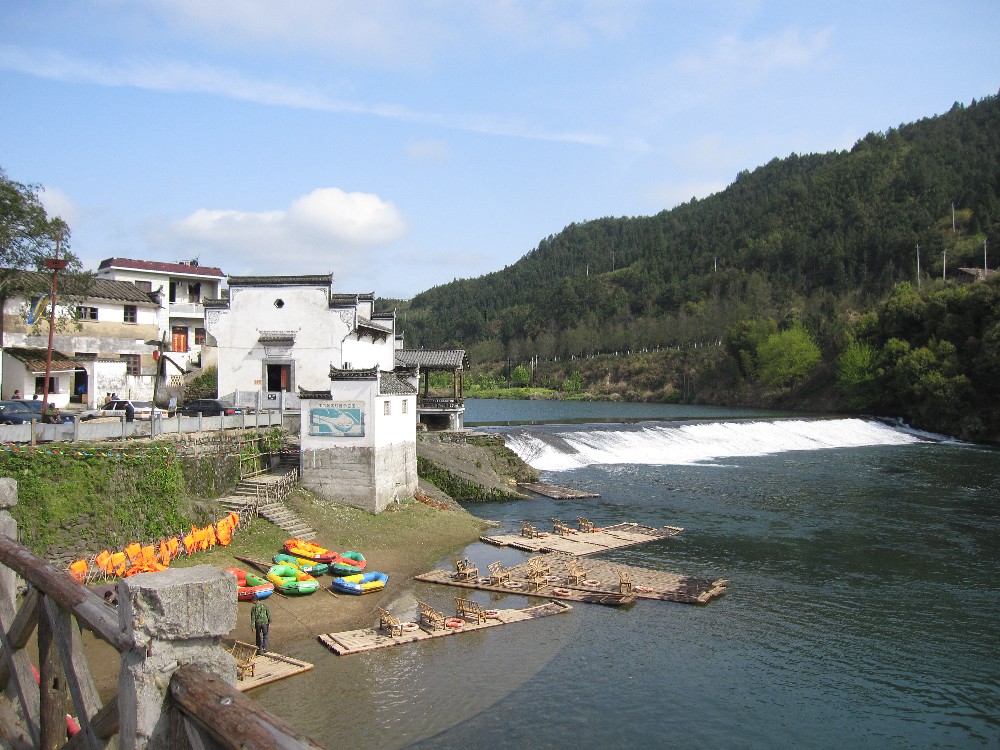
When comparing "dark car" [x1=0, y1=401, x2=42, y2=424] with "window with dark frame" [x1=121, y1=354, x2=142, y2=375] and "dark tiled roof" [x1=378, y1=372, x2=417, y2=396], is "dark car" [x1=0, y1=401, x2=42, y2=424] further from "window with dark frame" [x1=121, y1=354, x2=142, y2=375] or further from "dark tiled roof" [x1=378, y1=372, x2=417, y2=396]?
"dark tiled roof" [x1=378, y1=372, x2=417, y2=396]

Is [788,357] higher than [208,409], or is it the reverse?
[788,357]

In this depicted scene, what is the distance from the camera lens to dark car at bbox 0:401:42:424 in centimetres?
2909

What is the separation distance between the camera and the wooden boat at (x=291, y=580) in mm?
21844

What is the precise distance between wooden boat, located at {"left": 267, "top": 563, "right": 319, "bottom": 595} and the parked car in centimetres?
1302

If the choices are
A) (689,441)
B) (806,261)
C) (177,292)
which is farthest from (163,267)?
(806,261)

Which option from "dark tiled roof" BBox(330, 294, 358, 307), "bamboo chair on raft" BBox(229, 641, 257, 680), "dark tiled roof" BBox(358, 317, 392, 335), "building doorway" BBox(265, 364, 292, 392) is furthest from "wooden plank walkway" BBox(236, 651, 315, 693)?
"dark tiled roof" BBox(358, 317, 392, 335)

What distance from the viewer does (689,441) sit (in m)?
56.2

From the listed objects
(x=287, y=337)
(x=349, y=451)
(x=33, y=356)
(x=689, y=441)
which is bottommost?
(x=689, y=441)

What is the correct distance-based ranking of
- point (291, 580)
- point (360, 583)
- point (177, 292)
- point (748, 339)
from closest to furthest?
point (291, 580) < point (360, 583) < point (177, 292) < point (748, 339)

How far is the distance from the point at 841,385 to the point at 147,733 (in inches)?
3899

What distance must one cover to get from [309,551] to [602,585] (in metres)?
9.78

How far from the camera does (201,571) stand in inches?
157

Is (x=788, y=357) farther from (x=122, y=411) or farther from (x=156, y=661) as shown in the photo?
(x=156, y=661)

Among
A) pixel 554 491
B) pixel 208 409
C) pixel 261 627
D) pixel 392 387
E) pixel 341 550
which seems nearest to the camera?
pixel 261 627
